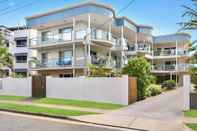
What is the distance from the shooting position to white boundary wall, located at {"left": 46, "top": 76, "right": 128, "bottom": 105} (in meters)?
18.0

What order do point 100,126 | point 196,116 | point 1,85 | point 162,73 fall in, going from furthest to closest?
1. point 162,73
2. point 1,85
3. point 196,116
4. point 100,126

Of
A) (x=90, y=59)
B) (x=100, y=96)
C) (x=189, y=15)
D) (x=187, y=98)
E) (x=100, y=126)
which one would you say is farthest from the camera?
(x=90, y=59)

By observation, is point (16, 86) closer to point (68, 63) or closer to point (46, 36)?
point (68, 63)

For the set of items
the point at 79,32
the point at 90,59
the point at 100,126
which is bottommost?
the point at 100,126

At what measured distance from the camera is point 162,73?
42.9 meters

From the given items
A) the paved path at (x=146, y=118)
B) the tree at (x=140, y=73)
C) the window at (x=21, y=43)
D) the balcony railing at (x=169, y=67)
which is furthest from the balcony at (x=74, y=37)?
the paved path at (x=146, y=118)

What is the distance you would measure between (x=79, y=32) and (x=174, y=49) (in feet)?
70.4

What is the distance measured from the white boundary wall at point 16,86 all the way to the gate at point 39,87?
600 millimetres

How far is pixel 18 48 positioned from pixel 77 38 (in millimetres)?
15043

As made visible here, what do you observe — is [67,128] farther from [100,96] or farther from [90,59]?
[90,59]

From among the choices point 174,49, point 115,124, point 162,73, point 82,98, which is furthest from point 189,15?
point 174,49

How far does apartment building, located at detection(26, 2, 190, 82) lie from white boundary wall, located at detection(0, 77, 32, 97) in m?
6.47

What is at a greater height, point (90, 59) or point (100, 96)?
point (90, 59)

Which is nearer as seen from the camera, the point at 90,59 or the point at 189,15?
the point at 189,15
